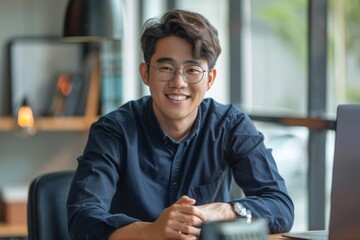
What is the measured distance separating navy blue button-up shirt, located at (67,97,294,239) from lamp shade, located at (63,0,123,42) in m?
0.86

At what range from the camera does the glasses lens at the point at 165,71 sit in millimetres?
2570

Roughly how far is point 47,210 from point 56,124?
277 centimetres

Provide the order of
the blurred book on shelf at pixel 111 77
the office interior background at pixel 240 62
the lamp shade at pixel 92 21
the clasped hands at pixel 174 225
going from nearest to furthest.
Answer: the clasped hands at pixel 174 225, the lamp shade at pixel 92 21, the office interior background at pixel 240 62, the blurred book on shelf at pixel 111 77

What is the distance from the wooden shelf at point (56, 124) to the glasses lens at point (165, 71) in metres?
2.90

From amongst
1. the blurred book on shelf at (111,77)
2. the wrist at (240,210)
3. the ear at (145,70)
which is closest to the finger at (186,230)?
the wrist at (240,210)

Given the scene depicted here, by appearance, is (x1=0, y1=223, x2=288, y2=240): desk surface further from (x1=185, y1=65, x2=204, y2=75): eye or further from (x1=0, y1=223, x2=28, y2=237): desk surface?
(x1=185, y1=65, x2=204, y2=75): eye

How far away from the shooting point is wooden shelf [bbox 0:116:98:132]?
545 centimetres

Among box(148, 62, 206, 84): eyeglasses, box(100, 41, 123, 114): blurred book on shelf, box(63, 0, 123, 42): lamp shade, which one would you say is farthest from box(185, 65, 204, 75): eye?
box(100, 41, 123, 114): blurred book on shelf

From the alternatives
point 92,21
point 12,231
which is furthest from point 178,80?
point 12,231

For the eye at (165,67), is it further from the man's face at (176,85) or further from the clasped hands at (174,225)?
the clasped hands at (174,225)

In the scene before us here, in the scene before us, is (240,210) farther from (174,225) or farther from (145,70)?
(145,70)

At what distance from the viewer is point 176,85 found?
257 centimetres

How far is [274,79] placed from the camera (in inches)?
228

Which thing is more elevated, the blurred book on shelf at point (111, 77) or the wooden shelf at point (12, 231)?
the blurred book on shelf at point (111, 77)
